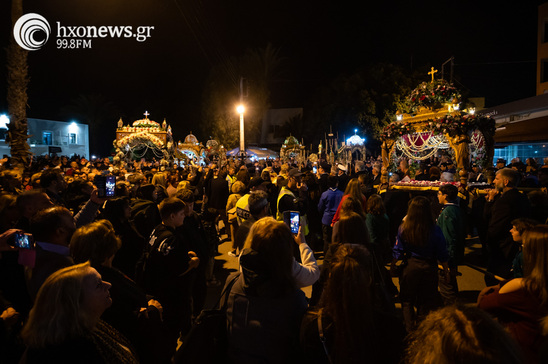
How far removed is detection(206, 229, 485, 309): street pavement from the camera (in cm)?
552

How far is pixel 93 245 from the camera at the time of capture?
2680 millimetres

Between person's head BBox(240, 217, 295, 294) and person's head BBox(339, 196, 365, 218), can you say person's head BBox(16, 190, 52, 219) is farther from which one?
person's head BBox(339, 196, 365, 218)

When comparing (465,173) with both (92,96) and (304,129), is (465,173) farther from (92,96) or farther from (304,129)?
(92,96)

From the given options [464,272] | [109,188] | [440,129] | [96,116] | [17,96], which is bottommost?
[464,272]

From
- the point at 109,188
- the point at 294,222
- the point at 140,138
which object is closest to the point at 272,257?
the point at 294,222

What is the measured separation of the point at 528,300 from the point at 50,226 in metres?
3.55

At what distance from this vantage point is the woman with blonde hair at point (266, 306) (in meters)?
2.19

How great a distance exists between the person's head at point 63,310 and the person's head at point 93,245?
A: 0.92 m

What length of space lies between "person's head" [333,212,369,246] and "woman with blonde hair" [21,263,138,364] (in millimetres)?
2367

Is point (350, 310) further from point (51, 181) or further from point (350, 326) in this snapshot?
point (51, 181)

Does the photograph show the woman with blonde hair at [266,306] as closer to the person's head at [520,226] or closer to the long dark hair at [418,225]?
the long dark hair at [418,225]

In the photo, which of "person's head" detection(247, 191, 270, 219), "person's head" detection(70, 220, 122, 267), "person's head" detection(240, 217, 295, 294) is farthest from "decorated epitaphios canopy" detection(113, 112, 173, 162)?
"person's head" detection(240, 217, 295, 294)

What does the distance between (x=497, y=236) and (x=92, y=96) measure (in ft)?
169

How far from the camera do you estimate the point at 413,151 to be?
36.5 feet
